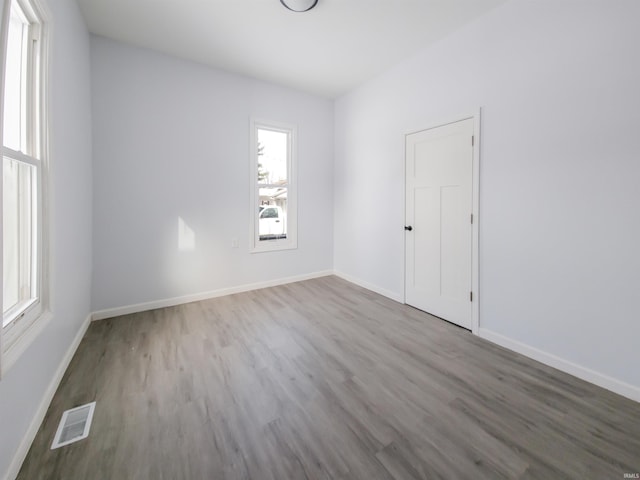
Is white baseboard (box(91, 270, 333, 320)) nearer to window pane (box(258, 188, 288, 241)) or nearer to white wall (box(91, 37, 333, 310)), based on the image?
white wall (box(91, 37, 333, 310))

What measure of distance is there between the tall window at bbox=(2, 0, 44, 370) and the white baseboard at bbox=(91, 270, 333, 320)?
4.97ft

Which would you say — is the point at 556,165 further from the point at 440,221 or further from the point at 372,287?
the point at 372,287

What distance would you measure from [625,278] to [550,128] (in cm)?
118

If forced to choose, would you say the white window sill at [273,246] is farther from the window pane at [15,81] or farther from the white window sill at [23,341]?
the window pane at [15,81]

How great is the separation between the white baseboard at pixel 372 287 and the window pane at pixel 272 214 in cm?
118

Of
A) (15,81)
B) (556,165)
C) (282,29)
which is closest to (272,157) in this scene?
(282,29)

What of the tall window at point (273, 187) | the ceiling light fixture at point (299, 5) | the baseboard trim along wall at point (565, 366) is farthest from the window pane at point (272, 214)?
the baseboard trim along wall at point (565, 366)

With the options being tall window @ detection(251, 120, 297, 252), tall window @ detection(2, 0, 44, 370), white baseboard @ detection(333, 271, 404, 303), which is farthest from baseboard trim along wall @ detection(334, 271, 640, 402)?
tall window @ detection(2, 0, 44, 370)

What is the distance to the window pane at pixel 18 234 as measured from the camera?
1443 mm

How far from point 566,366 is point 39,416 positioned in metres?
3.47

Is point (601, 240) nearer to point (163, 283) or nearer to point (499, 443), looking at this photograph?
point (499, 443)

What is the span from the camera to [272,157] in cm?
420

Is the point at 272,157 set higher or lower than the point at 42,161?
higher

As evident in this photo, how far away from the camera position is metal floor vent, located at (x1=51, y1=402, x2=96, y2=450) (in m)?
1.46
